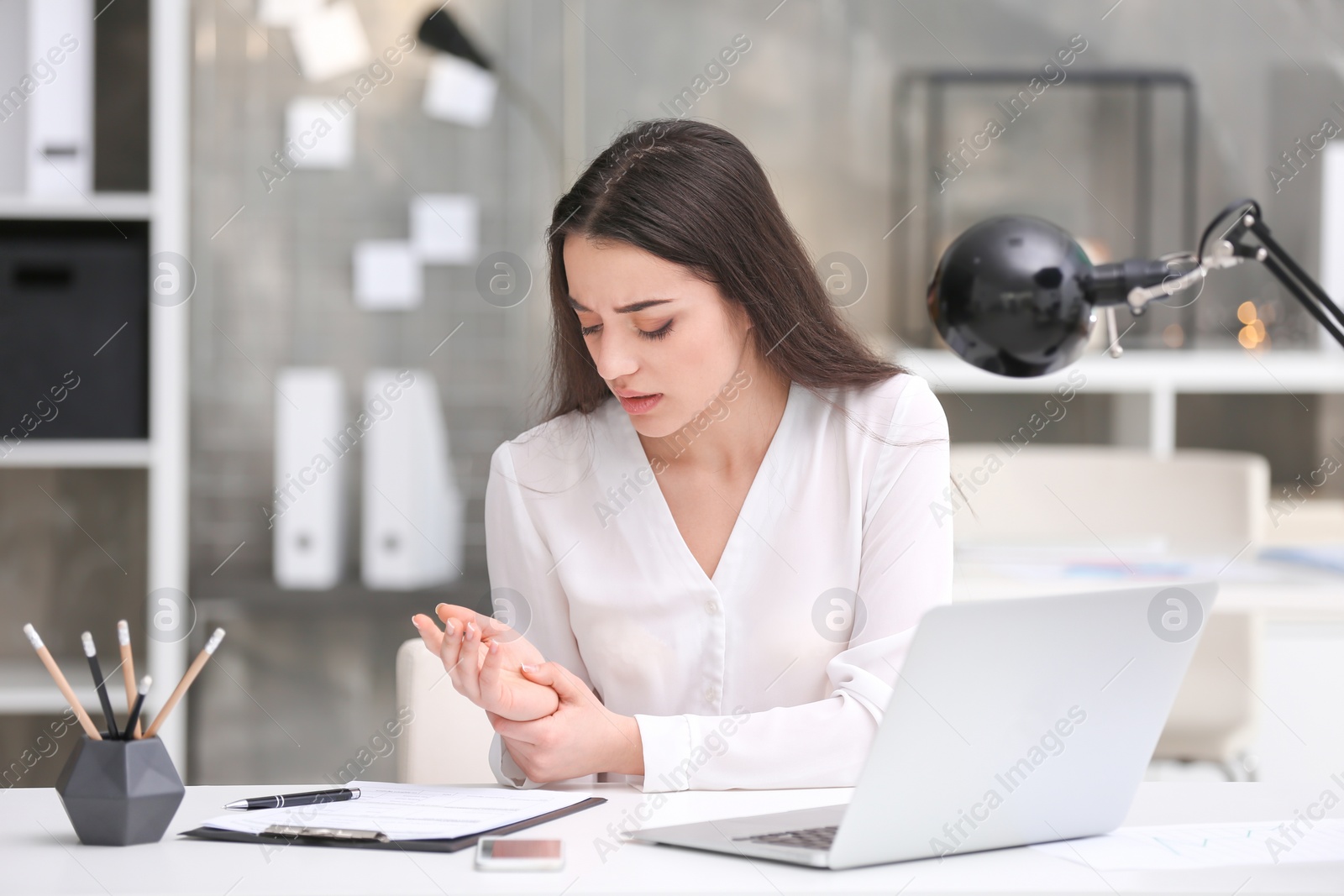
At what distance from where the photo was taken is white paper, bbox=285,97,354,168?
279 centimetres

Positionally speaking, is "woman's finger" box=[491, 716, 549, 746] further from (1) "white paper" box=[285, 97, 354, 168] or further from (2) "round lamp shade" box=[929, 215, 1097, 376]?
(1) "white paper" box=[285, 97, 354, 168]

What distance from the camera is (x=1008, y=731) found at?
2.78 feet

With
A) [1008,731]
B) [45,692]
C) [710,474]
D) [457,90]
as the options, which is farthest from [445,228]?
[1008,731]

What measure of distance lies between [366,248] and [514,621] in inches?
62.9

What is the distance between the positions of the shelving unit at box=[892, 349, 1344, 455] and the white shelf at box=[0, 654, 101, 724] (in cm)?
173

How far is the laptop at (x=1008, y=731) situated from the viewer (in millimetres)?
799

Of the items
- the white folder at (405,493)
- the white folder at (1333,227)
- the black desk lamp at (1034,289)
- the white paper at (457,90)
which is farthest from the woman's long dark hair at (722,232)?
Answer: the white folder at (1333,227)

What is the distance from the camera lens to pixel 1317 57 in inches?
122

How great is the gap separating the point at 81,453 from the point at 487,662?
150 cm

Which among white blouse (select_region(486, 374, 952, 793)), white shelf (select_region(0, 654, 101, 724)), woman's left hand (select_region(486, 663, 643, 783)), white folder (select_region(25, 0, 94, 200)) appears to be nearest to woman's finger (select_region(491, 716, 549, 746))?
woman's left hand (select_region(486, 663, 643, 783))

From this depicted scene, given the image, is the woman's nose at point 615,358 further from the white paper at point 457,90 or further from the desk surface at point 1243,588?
the white paper at point 457,90

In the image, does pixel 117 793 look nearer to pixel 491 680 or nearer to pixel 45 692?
pixel 491 680

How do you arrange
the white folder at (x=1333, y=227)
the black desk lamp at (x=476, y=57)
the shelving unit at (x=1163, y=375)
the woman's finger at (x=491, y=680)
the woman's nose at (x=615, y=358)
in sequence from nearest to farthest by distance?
the woman's finger at (x=491, y=680) < the woman's nose at (x=615, y=358) < the black desk lamp at (x=476, y=57) < the shelving unit at (x=1163, y=375) < the white folder at (x=1333, y=227)

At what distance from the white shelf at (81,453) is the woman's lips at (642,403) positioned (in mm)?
1287
